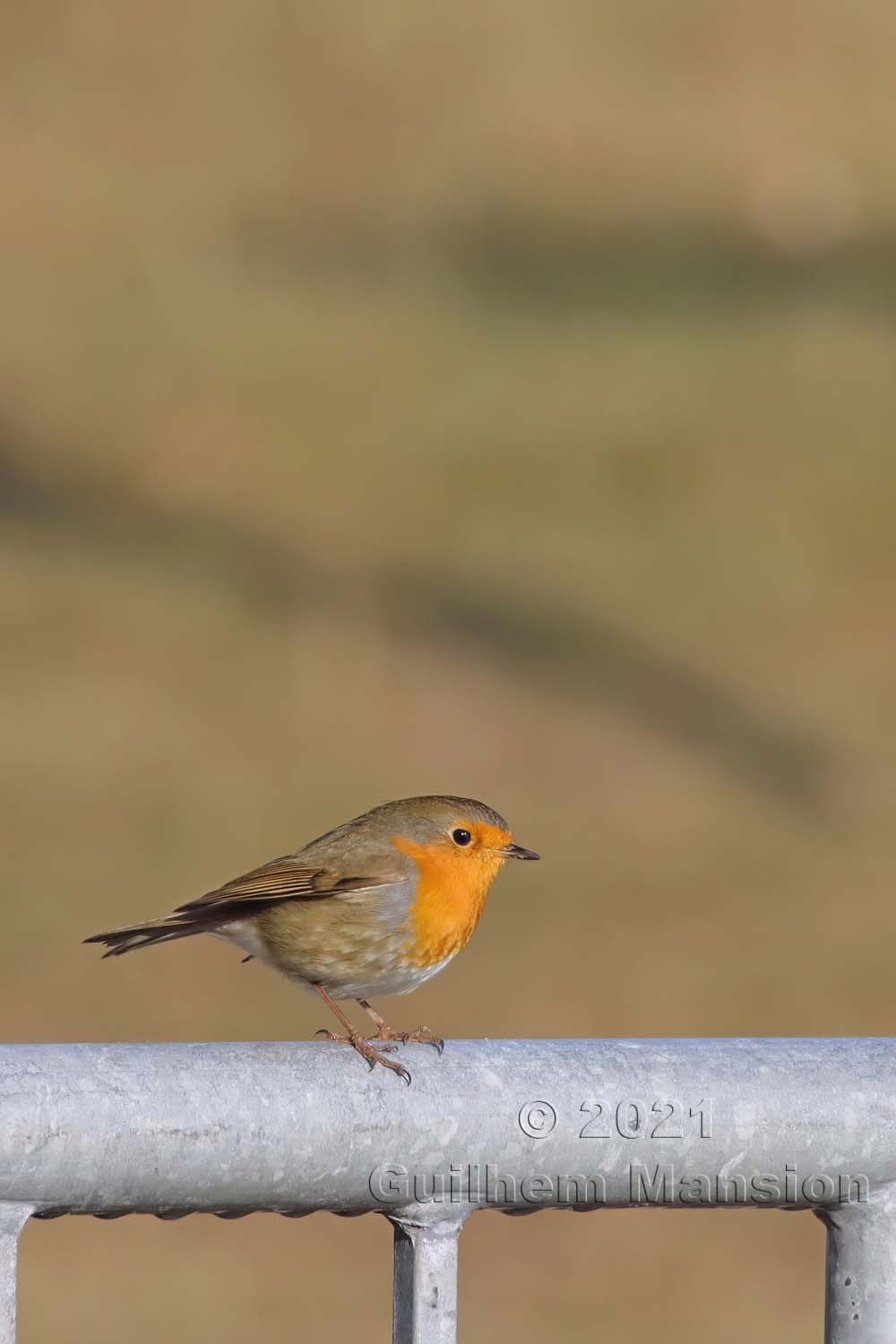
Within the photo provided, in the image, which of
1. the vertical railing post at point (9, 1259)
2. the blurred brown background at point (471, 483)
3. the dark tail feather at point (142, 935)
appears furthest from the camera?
the blurred brown background at point (471, 483)

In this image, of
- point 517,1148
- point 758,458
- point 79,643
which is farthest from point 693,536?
point 517,1148

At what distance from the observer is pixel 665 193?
1051 centimetres

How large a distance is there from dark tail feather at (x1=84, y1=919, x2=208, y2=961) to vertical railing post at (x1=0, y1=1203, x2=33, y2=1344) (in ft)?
4.61

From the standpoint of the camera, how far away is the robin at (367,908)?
3.32 m

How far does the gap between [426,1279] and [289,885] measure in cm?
189

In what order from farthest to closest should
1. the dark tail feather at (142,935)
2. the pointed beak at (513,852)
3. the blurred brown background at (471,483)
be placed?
the blurred brown background at (471,483) → the pointed beak at (513,852) → the dark tail feather at (142,935)

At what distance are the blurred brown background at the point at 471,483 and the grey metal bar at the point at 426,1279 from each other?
5.75 metres

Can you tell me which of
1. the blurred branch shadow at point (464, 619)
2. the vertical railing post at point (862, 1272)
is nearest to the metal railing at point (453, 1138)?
the vertical railing post at point (862, 1272)

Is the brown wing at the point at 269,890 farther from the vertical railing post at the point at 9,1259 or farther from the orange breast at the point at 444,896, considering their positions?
the vertical railing post at the point at 9,1259

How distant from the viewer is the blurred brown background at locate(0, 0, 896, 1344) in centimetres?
827

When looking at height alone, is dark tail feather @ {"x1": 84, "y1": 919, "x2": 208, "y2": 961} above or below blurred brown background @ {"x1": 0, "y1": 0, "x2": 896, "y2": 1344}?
below

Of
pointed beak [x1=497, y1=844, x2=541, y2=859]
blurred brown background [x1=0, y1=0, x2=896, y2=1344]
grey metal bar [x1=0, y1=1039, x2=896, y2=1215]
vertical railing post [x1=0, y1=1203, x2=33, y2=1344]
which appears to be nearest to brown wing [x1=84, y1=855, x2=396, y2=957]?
pointed beak [x1=497, y1=844, x2=541, y2=859]

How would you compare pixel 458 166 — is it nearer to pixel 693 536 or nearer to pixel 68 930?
pixel 693 536

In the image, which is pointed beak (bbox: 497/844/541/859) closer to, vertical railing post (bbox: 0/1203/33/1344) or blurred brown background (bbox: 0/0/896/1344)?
vertical railing post (bbox: 0/1203/33/1344)
